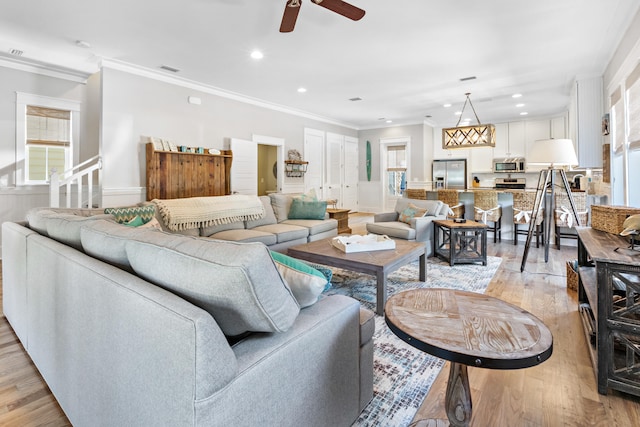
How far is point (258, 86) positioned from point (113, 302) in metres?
5.06

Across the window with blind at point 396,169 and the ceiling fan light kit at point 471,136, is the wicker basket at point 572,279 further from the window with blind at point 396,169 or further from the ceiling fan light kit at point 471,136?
the window with blind at point 396,169

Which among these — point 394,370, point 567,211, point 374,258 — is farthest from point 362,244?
point 567,211

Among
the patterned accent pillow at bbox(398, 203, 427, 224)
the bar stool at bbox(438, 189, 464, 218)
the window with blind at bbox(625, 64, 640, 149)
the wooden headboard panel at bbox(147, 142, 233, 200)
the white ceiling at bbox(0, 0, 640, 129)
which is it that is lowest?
the patterned accent pillow at bbox(398, 203, 427, 224)

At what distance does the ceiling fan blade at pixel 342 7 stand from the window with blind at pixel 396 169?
278 inches

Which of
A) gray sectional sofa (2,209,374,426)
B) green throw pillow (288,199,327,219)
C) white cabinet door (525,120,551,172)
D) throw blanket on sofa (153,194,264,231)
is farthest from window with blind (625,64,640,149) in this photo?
white cabinet door (525,120,551,172)

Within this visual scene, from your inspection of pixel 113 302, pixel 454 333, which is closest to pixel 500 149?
pixel 454 333

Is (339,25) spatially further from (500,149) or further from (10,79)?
(500,149)

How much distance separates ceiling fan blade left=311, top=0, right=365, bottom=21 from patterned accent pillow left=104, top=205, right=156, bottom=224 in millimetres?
2436

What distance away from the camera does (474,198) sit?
5.76 meters

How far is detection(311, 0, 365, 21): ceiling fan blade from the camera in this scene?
246 centimetres

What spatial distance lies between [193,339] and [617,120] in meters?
4.92

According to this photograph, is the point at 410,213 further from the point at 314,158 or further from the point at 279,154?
the point at 314,158

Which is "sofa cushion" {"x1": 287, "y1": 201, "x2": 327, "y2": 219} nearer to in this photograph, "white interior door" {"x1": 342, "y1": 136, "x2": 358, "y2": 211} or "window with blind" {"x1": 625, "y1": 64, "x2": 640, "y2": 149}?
"window with blind" {"x1": 625, "y1": 64, "x2": 640, "y2": 149}

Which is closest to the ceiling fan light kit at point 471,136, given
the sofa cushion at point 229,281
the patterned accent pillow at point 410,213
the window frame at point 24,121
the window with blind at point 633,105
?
the patterned accent pillow at point 410,213
